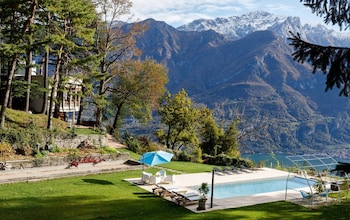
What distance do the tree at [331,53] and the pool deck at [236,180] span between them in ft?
27.7

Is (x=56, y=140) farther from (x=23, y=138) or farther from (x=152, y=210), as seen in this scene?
(x=152, y=210)

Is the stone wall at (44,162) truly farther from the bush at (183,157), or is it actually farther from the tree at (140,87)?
the tree at (140,87)

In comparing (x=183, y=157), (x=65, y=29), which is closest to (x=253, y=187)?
(x=183, y=157)

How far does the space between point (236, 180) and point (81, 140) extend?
1056cm

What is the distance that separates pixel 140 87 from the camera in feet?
125

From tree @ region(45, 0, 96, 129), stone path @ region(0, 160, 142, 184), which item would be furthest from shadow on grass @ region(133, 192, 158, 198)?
tree @ region(45, 0, 96, 129)

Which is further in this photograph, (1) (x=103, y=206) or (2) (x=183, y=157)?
(2) (x=183, y=157)

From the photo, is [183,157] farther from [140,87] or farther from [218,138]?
[140,87]

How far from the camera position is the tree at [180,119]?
3678cm

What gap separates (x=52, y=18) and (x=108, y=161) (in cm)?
1187

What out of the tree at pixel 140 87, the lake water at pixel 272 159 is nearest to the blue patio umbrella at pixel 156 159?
the lake water at pixel 272 159

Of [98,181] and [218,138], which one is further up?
[218,138]

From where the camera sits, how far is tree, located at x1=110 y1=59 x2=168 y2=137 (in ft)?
125

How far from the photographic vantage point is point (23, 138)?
2147 centimetres
